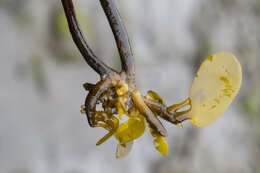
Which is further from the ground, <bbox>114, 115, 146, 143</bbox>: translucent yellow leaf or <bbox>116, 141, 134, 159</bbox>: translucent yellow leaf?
<bbox>114, 115, 146, 143</bbox>: translucent yellow leaf

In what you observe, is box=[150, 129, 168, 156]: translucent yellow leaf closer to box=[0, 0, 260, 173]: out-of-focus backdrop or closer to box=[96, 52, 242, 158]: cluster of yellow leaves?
box=[96, 52, 242, 158]: cluster of yellow leaves

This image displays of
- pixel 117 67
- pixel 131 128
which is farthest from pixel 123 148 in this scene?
pixel 117 67

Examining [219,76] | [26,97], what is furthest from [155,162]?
[219,76]

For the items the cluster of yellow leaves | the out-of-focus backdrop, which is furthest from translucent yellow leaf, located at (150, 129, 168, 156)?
the out-of-focus backdrop

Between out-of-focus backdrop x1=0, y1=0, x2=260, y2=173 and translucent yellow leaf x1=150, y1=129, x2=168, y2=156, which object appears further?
out-of-focus backdrop x1=0, y1=0, x2=260, y2=173

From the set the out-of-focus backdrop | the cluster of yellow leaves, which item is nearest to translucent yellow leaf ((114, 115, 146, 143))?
the cluster of yellow leaves

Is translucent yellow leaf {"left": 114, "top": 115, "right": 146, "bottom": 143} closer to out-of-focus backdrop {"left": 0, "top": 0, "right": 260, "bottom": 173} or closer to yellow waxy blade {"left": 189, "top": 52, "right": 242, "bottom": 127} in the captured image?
yellow waxy blade {"left": 189, "top": 52, "right": 242, "bottom": 127}

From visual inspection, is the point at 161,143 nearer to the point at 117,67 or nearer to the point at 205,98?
the point at 205,98
